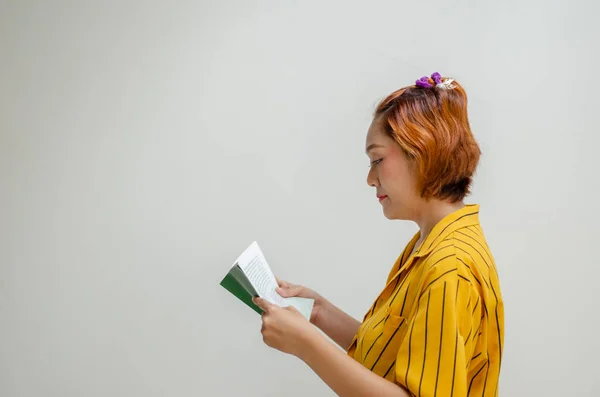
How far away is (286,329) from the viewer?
3.38 feet

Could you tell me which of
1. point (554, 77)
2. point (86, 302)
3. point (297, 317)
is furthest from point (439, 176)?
point (86, 302)

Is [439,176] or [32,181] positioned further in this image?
[32,181]

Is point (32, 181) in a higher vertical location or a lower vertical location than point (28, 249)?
higher

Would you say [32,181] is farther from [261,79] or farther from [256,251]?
[256,251]

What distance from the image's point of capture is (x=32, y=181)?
6.88ft

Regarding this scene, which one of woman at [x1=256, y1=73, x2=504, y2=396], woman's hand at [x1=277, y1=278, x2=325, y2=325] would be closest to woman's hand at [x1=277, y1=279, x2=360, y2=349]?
woman's hand at [x1=277, y1=278, x2=325, y2=325]

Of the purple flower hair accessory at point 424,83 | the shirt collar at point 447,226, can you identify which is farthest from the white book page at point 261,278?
the purple flower hair accessory at point 424,83

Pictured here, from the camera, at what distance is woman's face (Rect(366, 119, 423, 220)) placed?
109cm

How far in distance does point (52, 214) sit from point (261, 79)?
0.86 meters

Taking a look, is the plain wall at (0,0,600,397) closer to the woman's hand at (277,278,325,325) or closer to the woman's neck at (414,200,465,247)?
the woman's hand at (277,278,325,325)

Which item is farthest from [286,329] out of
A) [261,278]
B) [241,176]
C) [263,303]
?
[241,176]

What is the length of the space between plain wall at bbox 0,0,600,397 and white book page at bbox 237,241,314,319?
27.1 inches

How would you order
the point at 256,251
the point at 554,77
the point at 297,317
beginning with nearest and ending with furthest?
the point at 297,317
the point at 256,251
the point at 554,77

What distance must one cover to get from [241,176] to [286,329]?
1084 millimetres
